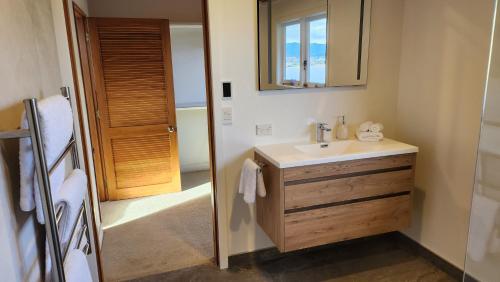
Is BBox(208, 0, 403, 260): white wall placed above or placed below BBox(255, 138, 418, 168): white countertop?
above

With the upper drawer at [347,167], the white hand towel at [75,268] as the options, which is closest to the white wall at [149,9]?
the upper drawer at [347,167]

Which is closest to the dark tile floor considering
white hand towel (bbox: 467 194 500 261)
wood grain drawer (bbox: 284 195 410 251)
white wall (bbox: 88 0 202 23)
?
wood grain drawer (bbox: 284 195 410 251)

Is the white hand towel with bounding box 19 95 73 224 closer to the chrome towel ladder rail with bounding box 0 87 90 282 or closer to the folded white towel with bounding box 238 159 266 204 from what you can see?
the chrome towel ladder rail with bounding box 0 87 90 282

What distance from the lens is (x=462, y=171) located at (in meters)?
2.33

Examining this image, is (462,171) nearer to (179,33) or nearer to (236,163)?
(236,163)

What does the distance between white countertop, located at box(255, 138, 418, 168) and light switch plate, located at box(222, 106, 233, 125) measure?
11.1 inches

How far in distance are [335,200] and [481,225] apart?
83 cm

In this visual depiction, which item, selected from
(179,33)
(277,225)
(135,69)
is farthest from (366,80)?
(179,33)

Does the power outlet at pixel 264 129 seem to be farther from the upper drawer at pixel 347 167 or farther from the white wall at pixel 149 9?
the white wall at pixel 149 9

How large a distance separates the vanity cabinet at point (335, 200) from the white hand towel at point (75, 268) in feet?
3.85

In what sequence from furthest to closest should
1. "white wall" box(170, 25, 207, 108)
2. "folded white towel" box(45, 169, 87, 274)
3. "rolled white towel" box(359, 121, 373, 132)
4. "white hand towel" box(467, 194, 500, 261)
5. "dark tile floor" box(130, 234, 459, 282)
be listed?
"white wall" box(170, 25, 207, 108) < "rolled white towel" box(359, 121, 373, 132) < "dark tile floor" box(130, 234, 459, 282) < "white hand towel" box(467, 194, 500, 261) < "folded white towel" box(45, 169, 87, 274)

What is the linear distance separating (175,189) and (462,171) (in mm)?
3068

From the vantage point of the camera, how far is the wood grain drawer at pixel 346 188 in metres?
2.18

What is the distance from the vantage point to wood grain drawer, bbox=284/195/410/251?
222 cm
